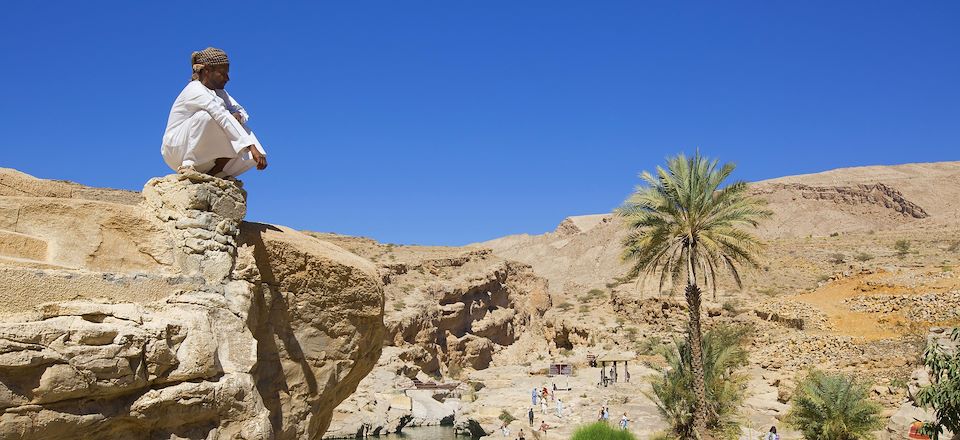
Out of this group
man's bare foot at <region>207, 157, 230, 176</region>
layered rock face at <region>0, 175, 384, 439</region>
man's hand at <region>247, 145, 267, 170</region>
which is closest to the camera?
layered rock face at <region>0, 175, 384, 439</region>

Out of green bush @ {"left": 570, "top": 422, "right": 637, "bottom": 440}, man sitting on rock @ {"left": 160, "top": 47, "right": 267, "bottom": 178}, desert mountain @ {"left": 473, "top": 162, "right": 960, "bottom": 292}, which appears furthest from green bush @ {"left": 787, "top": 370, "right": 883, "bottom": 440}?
desert mountain @ {"left": 473, "top": 162, "right": 960, "bottom": 292}

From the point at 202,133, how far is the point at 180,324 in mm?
1484

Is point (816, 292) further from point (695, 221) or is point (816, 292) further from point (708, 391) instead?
point (695, 221)

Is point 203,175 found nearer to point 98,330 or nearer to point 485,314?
point 98,330

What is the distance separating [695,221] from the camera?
1581 cm

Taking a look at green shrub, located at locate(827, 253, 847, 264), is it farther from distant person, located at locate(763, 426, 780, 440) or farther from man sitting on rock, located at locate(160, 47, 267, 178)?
man sitting on rock, located at locate(160, 47, 267, 178)

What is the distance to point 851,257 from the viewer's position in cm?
5028

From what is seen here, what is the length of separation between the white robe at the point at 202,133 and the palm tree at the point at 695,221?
11.5 meters

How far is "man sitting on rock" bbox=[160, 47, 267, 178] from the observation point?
17.7 feet

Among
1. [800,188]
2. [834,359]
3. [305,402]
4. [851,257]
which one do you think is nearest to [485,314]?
[834,359]

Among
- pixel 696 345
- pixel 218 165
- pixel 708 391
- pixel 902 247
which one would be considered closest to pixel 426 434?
pixel 708 391

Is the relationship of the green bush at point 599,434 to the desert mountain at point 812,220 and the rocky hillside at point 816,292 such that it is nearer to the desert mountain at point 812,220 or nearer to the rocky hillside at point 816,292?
the rocky hillside at point 816,292

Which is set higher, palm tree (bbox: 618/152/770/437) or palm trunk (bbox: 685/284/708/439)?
palm tree (bbox: 618/152/770/437)

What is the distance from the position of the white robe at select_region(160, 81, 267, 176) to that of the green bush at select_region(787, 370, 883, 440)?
14.3 metres
